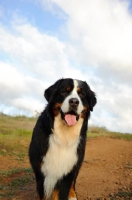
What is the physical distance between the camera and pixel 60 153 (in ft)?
14.8

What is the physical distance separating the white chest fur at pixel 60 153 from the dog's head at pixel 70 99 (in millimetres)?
138

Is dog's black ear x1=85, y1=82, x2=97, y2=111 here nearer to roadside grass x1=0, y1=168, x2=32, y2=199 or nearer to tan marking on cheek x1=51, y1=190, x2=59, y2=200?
tan marking on cheek x1=51, y1=190, x2=59, y2=200

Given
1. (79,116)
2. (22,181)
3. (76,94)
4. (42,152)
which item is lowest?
(22,181)

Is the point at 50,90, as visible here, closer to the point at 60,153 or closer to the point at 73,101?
the point at 73,101

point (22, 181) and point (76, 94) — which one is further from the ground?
point (76, 94)

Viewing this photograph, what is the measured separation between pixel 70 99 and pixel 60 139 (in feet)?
2.28

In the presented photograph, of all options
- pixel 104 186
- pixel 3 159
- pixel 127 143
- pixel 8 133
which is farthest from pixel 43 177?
pixel 127 143

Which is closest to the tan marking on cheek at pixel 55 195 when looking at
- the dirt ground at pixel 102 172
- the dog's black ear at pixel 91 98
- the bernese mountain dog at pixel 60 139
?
the bernese mountain dog at pixel 60 139

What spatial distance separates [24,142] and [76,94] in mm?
6350

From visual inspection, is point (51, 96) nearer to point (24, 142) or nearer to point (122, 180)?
point (122, 180)

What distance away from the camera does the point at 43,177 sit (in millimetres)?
4582

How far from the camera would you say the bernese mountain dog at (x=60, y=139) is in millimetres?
4359

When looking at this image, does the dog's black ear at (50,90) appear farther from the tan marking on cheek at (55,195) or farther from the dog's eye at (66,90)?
the tan marking on cheek at (55,195)

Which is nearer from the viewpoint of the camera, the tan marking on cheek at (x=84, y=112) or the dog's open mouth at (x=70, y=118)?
the dog's open mouth at (x=70, y=118)
